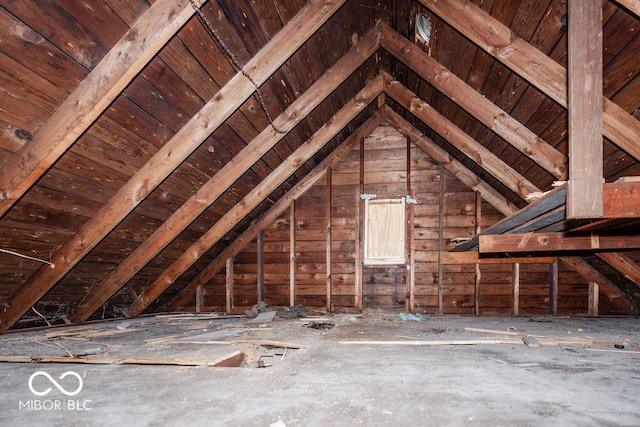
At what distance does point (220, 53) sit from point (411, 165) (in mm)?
3821

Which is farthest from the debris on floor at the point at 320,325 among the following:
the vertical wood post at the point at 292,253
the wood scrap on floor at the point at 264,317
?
the vertical wood post at the point at 292,253

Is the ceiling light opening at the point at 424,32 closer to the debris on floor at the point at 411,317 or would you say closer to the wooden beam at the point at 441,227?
the wooden beam at the point at 441,227

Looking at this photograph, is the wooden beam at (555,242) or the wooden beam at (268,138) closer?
the wooden beam at (555,242)

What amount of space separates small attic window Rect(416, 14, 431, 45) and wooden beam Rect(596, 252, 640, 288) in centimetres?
355

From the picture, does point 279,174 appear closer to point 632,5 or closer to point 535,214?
point 535,214

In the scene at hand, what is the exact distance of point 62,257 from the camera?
3252 mm

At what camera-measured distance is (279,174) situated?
4.67 metres

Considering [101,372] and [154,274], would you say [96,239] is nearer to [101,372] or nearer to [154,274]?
[101,372]

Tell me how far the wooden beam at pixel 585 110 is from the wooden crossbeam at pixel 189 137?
5.29ft

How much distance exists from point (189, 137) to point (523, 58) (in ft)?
8.44

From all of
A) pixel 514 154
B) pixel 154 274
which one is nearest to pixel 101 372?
pixel 154 274

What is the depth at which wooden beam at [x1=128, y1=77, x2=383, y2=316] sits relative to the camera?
4.56 meters

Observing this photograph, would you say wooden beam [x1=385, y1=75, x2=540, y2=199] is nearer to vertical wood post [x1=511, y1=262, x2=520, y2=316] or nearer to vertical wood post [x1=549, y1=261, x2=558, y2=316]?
vertical wood post [x1=511, y1=262, x2=520, y2=316]

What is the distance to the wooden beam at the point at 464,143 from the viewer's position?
4078mm
